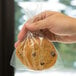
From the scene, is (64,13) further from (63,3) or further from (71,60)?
(71,60)

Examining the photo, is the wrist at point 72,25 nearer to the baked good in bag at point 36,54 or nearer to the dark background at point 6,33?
the baked good in bag at point 36,54

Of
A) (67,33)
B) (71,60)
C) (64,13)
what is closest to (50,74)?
(71,60)

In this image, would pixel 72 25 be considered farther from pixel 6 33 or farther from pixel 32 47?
pixel 6 33

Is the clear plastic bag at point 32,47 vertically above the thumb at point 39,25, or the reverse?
the thumb at point 39,25

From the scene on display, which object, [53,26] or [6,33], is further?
[6,33]

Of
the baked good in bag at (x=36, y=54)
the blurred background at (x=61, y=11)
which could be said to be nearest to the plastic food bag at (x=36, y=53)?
the baked good in bag at (x=36, y=54)

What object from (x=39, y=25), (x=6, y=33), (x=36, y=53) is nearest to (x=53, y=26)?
(x=39, y=25)

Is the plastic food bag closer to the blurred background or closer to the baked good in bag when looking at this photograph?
the baked good in bag
